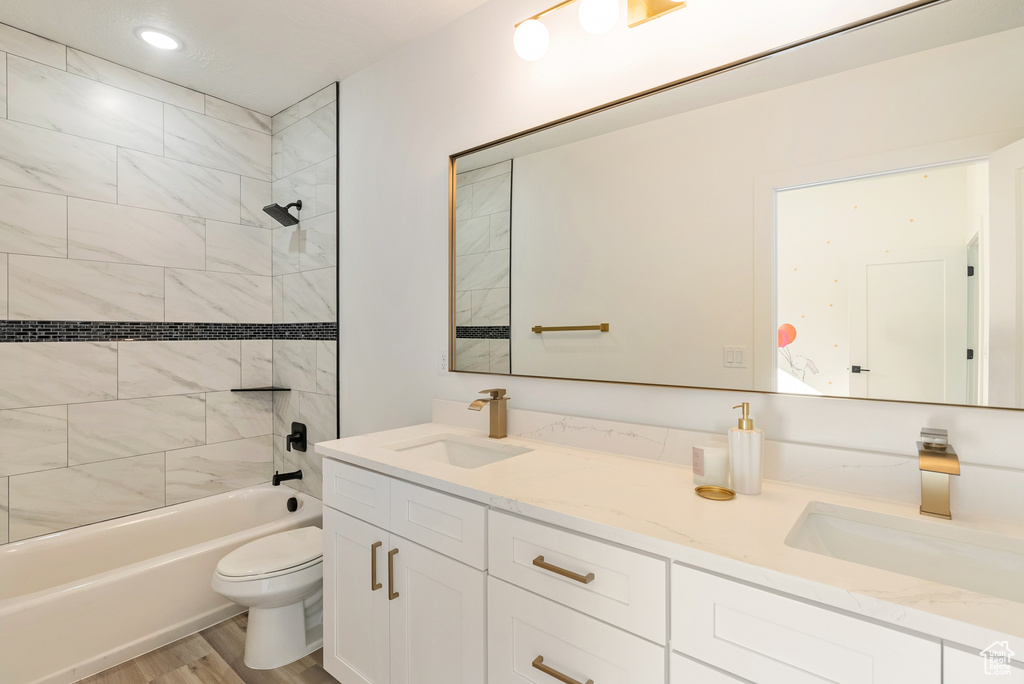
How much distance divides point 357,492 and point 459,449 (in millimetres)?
381

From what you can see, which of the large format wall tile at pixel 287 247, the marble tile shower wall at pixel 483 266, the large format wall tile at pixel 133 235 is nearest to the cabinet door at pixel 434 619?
the marble tile shower wall at pixel 483 266

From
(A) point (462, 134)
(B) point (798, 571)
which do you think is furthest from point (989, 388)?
(A) point (462, 134)

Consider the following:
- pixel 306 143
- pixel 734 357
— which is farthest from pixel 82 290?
pixel 734 357

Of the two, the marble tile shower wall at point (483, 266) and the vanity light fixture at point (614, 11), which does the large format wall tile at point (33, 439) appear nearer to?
the marble tile shower wall at point (483, 266)

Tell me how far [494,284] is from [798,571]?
130 centimetres

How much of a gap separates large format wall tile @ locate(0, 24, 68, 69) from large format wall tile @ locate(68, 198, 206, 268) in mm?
593

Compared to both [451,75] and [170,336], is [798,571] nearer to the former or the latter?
[451,75]

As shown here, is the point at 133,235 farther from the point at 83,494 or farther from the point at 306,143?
the point at 83,494

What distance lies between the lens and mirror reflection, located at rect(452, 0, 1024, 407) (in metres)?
0.97

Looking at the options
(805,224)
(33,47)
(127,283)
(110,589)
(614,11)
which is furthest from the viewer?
(127,283)

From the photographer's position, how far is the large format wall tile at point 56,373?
205cm

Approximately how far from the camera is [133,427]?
2.36 metres

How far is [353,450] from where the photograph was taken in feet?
4.99

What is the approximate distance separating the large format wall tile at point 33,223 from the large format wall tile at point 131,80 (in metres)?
0.60
